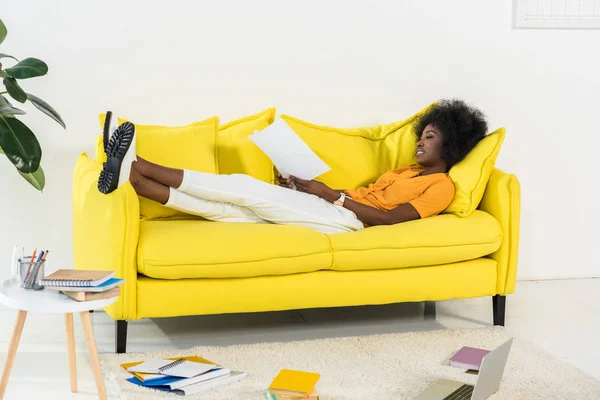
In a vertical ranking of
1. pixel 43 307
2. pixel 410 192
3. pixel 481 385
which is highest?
pixel 410 192

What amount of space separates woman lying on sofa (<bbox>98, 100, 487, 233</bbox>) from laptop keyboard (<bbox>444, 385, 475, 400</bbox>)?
99 cm

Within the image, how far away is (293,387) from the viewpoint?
250 centimetres

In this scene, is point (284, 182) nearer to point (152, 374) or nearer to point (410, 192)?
point (410, 192)

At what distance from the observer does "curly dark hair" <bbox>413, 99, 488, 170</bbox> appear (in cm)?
368

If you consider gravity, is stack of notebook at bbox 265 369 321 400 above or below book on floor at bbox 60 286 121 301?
below

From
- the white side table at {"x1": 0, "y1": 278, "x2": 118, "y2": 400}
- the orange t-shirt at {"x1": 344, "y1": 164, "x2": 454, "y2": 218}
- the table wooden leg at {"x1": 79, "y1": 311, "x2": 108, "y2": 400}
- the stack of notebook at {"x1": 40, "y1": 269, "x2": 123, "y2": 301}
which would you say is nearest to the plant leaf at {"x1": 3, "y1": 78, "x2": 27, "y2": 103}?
the white side table at {"x1": 0, "y1": 278, "x2": 118, "y2": 400}

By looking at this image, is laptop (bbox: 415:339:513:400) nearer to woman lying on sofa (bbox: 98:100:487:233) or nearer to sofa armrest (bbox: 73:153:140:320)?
woman lying on sofa (bbox: 98:100:487:233)

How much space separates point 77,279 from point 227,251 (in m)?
0.78

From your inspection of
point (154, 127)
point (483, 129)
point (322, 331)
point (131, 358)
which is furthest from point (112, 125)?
point (483, 129)

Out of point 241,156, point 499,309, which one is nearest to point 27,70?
point 241,156

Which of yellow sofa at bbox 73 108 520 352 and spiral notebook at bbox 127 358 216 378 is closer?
spiral notebook at bbox 127 358 216 378

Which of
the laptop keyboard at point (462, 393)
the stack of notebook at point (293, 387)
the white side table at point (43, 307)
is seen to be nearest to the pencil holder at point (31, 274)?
the white side table at point (43, 307)

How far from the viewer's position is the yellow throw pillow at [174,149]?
11.4ft

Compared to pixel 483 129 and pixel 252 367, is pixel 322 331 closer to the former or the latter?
pixel 252 367
